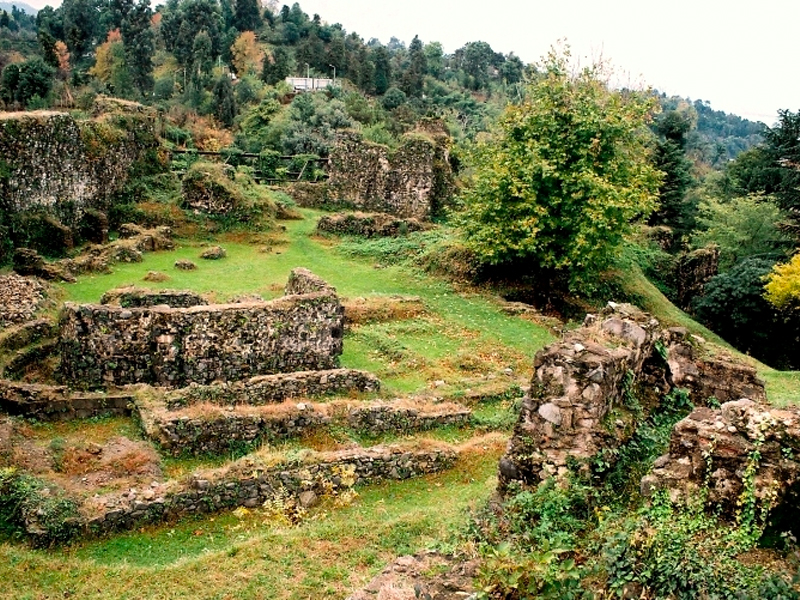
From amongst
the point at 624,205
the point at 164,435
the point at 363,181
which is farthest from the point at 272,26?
the point at 164,435

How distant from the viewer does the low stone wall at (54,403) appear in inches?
507

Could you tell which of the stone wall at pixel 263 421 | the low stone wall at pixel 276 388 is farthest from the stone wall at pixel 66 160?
the stone wall at pixel 263 421

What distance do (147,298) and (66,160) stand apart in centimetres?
1254

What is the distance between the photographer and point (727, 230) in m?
36.6

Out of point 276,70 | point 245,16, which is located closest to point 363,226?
point 276,70

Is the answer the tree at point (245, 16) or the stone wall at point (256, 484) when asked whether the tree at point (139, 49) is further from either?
the stone wall at point (256, 484)

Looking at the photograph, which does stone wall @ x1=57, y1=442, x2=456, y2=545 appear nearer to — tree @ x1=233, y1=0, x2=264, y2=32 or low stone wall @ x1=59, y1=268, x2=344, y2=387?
low stone wall @ x1=59, y1=268, x2=344, y2=387

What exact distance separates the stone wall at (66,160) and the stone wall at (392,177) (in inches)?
355

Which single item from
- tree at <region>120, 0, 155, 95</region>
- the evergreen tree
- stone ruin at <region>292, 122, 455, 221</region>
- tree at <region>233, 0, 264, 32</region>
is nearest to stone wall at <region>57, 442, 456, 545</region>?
stone ruin at <region>292, 122, 455, 221</region>

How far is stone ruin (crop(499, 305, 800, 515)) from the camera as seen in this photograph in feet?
20.7

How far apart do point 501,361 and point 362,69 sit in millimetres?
68001

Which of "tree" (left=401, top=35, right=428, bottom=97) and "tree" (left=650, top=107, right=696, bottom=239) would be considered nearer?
"tree" (left=650, top=107, right=696, bottom=239)

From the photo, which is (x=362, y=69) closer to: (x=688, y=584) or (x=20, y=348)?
(x=20, y=348)

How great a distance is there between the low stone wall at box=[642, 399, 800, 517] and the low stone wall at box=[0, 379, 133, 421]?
1025 centimetres
